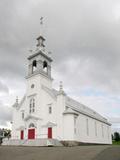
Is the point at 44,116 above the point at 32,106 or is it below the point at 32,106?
below

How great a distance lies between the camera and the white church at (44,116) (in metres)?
31.5

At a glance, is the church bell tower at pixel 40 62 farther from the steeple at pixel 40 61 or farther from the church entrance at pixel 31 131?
the church entrance at pixel 31 131

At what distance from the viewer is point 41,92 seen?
35.5 meters

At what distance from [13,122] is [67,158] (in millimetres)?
25985

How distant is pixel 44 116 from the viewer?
33812mm

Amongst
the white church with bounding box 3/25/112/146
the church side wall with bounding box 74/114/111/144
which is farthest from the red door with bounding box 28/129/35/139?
the church side wall with bounding box 74/114/111/144

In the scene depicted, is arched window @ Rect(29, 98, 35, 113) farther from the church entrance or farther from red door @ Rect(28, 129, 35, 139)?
red door @ Rect(28, 129, 35, 139)

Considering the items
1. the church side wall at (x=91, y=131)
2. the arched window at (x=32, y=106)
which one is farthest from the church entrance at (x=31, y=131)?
the church side wall at (x=91, y=131)

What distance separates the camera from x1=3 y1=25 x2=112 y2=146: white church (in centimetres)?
3145

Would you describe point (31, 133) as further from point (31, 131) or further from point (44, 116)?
point (44, 116)

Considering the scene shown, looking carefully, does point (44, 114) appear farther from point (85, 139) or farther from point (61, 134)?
point (85, 139)

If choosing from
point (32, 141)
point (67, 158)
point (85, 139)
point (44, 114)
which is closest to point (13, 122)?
point (44, 114)

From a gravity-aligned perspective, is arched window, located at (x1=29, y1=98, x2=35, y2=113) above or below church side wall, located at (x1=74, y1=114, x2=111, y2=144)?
above

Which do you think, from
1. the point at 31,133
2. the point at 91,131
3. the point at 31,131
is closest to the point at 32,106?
the point at 31,131
